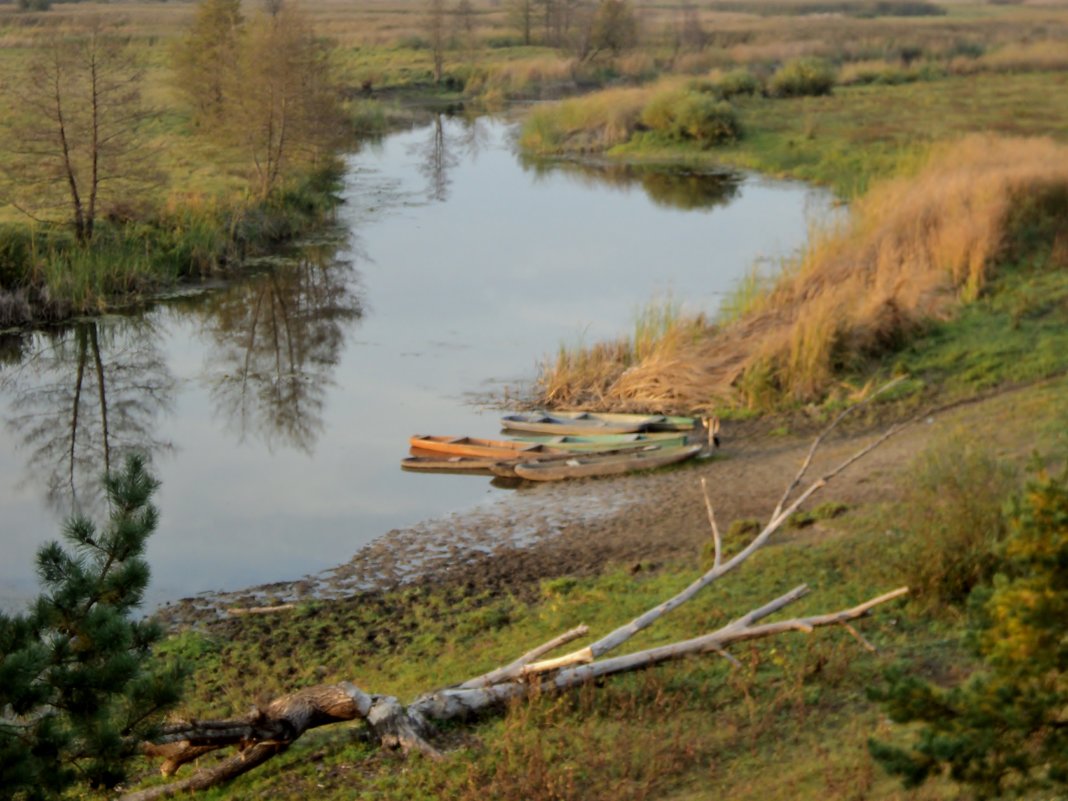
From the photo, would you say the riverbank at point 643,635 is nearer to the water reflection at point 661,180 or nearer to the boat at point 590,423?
the boat at point 590,423

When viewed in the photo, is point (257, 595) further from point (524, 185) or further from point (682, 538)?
point (524, 185)

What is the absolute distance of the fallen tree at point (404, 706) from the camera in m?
7.01

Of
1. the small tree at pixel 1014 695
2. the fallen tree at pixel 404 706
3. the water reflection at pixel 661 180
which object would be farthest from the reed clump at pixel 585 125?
the small tree at pixel 1014 695

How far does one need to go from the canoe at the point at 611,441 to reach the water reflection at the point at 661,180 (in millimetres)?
16433

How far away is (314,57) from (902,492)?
24.3m

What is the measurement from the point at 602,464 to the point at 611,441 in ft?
2.45

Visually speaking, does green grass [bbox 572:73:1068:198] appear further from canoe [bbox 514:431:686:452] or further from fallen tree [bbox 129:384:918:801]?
fallen tree [bbox 129:384:918:801]

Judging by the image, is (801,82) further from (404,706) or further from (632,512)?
(404,706)

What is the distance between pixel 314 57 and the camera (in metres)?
32.1

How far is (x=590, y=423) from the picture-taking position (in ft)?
50.7

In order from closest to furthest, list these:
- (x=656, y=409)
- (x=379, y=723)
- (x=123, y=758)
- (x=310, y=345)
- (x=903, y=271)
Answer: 1. (x=123, y=758)
2. (x=379, y=723)
3. (x=656, y=409)
4. (x=903, y=271)
5. (x=310, y=345)

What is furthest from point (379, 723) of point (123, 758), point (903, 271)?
point (903, 271)

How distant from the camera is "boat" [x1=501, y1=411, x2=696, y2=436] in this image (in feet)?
49.6

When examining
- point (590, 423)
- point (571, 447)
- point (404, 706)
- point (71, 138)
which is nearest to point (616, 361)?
point (590, 423)
